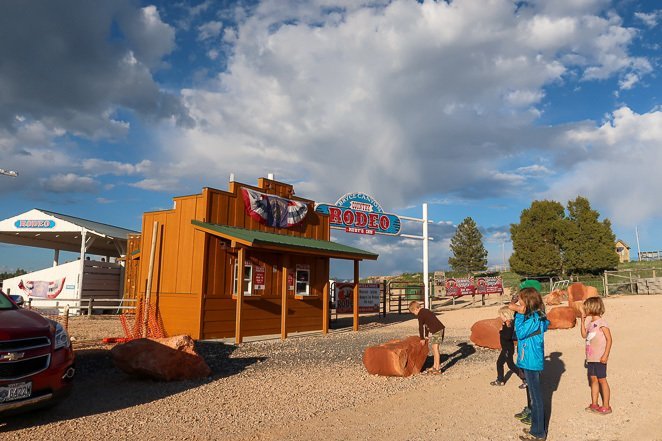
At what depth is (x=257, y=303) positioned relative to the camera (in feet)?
48.0

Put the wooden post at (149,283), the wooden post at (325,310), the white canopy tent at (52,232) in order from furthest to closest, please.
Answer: the white canopy tent at (52,232) → the wooden post at (325,310) → the wooden post at (149,283)

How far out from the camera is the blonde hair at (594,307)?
621cm

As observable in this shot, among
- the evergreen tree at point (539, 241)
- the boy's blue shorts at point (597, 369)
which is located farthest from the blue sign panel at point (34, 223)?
the evergreen tree at point (539, 241)

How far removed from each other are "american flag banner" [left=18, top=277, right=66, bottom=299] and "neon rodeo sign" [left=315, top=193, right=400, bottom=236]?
13983 millimetres

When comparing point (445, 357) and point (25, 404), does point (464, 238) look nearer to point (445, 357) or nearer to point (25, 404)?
point (445, 357)

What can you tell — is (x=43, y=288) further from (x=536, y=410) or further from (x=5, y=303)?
(x=536, y=410)

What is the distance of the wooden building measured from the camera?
43.8ft

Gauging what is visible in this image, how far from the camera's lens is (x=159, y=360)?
8078 mm

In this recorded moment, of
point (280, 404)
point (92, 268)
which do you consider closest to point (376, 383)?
point (280, 404)

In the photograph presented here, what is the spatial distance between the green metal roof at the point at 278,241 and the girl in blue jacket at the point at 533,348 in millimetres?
8182

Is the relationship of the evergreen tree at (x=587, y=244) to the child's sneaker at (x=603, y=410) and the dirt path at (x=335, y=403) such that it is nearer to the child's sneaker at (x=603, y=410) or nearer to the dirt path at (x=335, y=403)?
the dirt path at (x=335, y=403)

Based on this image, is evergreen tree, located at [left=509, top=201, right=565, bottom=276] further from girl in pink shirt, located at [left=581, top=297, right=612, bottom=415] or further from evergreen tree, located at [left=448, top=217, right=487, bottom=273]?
girl in pink shirt, located at [left=581, top=297, right=612, bottom=415]

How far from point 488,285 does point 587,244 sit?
2259 cm

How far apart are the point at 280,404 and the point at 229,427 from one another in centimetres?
120
